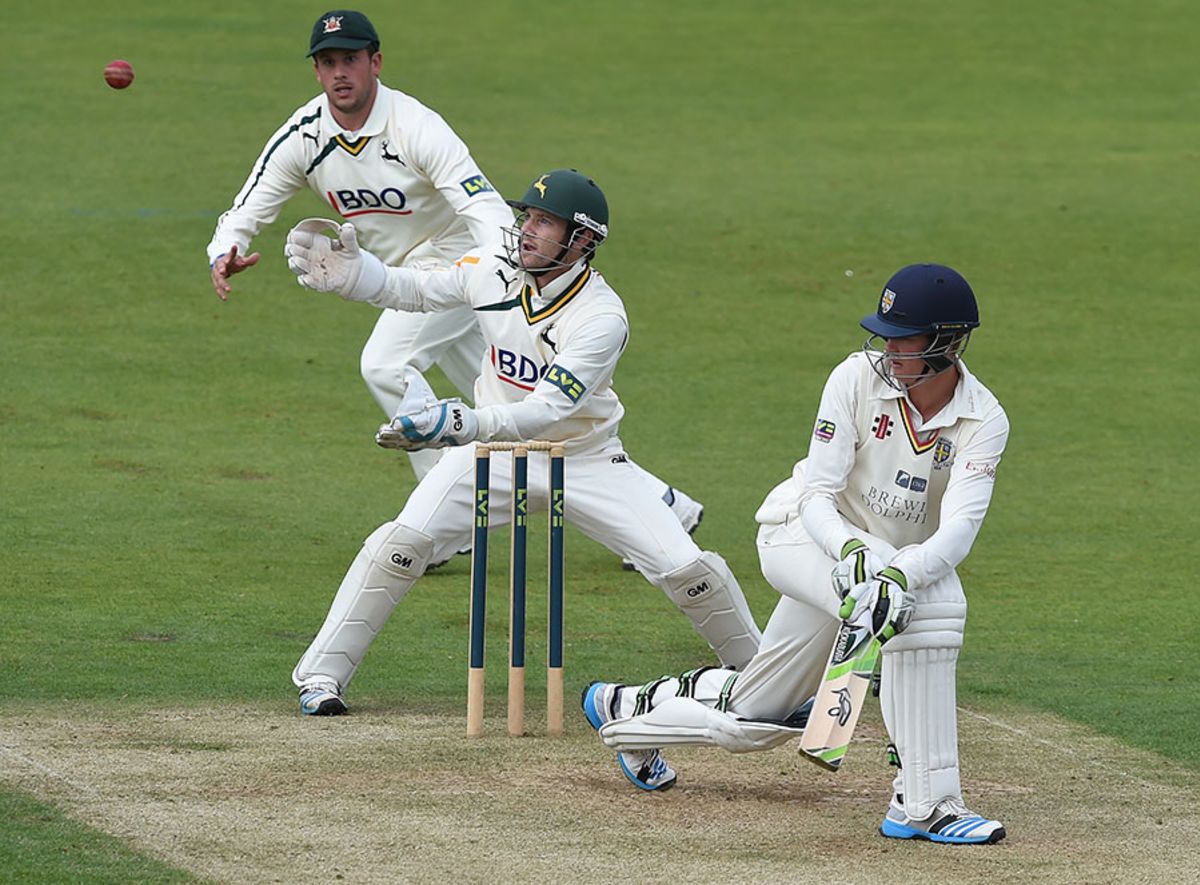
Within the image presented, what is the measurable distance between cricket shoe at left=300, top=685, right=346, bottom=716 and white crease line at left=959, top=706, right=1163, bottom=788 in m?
1.95

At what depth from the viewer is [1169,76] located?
2078 centimetres

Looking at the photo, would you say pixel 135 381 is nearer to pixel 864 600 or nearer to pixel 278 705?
pixel 278 705

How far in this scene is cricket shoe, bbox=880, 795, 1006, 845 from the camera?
5.07 meters

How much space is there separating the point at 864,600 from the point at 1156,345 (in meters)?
9.09

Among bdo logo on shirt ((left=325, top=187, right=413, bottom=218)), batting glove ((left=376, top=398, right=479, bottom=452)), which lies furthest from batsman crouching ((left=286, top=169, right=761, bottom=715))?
bdo logo on shirt ((left=325, top=187, right=413, bottom=218))

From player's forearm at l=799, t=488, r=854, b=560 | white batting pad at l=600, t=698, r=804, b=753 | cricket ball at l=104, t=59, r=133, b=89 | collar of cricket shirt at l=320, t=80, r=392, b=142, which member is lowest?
white batting pad at l=600, t=698, r=804, b=753

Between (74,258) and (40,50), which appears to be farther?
(40,50)

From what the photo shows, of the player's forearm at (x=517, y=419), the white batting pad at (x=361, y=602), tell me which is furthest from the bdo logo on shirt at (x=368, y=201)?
the player's forearm at (x=517, y=419)

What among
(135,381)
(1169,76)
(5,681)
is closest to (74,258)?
(135,381)

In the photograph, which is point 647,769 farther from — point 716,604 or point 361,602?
point 361,602

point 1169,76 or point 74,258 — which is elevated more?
point 1169,76

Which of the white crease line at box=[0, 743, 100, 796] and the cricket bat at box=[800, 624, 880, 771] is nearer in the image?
the cricket bat at box=[800, 624, 880, 771]

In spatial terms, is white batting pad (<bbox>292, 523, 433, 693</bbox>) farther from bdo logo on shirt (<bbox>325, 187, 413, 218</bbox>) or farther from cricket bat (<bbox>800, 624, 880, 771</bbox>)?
bdo logo on shirt (<bbox>325, 187, 413, 218</bbox>)

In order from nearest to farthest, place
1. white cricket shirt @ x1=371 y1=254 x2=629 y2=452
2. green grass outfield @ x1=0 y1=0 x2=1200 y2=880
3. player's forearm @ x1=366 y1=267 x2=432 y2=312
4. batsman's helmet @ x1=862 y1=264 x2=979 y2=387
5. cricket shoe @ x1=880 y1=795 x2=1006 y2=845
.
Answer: cricket shoe @ x1=880 y1=795 x2=1006 y2=845 < batsman's helmet @ x1=862 y1=264 x2=979 y2=387 < white cricket shirt @ x1=371 y1=254 x2=629 y2=452 < player's forearm @ x1=366 y1=267 x2=432 y2=312 < green grass outfield @ x1=0 y1=0 x2=1200 y2=880
